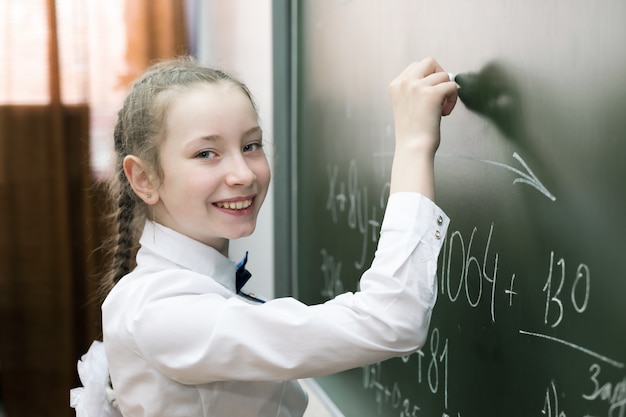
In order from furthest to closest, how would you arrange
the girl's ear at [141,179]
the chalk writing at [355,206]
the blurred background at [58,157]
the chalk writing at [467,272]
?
the blurred background at [58,157]
the chalk writing at [355,206]
the girl's ear at [141,179]
the chalk writing at [467,272]

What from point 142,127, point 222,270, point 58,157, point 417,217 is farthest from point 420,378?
point 58,157

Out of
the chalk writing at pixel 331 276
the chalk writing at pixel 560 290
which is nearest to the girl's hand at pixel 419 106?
the chalk writing at pixel 560 290

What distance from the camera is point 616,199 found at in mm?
772

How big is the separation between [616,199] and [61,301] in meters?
2.52

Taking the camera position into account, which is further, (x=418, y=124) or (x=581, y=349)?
(x=418, y=124)

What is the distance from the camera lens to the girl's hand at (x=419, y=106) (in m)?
0.94

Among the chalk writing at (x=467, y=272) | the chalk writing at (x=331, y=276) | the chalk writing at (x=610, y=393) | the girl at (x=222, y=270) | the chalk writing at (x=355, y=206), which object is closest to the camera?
the chalk writing at (x=610, y=393)

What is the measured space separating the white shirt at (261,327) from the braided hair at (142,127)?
0.23m

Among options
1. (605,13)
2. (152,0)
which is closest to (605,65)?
(605,13)

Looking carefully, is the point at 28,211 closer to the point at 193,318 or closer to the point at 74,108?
the point at 74,108

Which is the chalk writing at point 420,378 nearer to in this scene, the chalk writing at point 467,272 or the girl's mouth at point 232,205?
the chalk writing at point 467,272

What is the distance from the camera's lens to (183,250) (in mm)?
1133

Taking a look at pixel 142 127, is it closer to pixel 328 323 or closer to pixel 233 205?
pixel 233 205

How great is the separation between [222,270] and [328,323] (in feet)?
1.15
